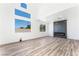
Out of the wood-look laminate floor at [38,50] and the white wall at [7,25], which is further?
the white wall at [7,25]

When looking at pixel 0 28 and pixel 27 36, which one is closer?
pixel 0 28

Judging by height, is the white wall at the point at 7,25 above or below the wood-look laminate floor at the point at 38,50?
above

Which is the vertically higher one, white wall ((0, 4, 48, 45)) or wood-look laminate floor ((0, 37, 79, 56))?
white wall ((0, 4, 48, 45))

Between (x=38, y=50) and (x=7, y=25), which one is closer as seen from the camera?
(x=38, y=50)

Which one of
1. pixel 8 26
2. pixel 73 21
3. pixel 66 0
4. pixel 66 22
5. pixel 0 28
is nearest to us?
pixel 66 0

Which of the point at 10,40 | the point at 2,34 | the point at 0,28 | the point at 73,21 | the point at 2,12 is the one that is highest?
the point at 2,12

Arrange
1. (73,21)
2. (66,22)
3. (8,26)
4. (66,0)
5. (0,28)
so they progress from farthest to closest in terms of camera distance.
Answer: (66,22) < (73,21) < (8,26) < (0,28) < (66,0)

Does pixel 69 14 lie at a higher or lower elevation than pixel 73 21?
higher

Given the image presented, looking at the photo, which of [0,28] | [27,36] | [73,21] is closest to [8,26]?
[0,28]

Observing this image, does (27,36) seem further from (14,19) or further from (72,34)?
(72,34)

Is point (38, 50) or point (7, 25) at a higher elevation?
point (7, 25)

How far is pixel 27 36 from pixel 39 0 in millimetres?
3527

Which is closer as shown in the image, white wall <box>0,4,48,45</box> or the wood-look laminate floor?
the wood-look laminate floor

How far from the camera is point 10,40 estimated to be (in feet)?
13.1
